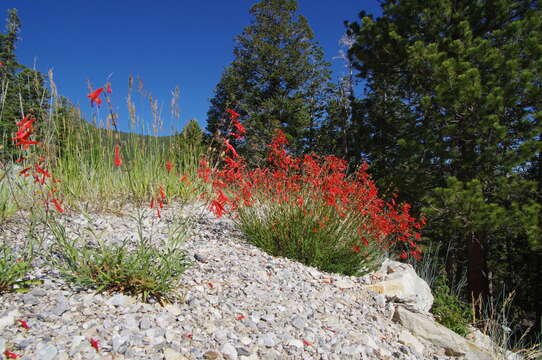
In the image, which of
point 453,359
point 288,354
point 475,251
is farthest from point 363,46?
point 288,354

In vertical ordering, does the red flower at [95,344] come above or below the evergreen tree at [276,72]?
below

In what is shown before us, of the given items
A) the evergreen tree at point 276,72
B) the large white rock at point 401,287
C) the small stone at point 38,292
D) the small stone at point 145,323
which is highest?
the evergreen tree at point 276,72

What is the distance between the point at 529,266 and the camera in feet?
32.6

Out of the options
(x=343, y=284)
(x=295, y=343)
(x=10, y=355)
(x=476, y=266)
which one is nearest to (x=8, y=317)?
(x=10, y=355)

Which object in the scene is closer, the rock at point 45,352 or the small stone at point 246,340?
the rock at point 45,352

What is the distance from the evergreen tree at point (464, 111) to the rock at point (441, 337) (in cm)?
323

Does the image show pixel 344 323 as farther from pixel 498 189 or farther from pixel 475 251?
pixel 475 251

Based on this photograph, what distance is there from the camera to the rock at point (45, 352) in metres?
1.32

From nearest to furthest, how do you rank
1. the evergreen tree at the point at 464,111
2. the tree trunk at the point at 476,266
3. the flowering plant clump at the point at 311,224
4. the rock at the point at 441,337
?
the rock at the point at 441,337 < the flowering plant clump at the point at 311,224 < the evergreen tree at the point at 464,111 < the tree trunk at the point at 476,266

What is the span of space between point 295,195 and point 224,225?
38.0 inches

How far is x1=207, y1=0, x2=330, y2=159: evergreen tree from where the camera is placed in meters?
14.3

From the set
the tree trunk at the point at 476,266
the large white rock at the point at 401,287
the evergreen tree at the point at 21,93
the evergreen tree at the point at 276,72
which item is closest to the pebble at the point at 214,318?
the large white rock at the point at 401,287

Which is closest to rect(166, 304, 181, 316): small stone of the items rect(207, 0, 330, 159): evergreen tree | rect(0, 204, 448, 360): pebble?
rect(0, 204, 448, 360): pebble

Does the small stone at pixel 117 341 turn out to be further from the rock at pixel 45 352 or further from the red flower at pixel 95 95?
the red flower at pixel 95 95
